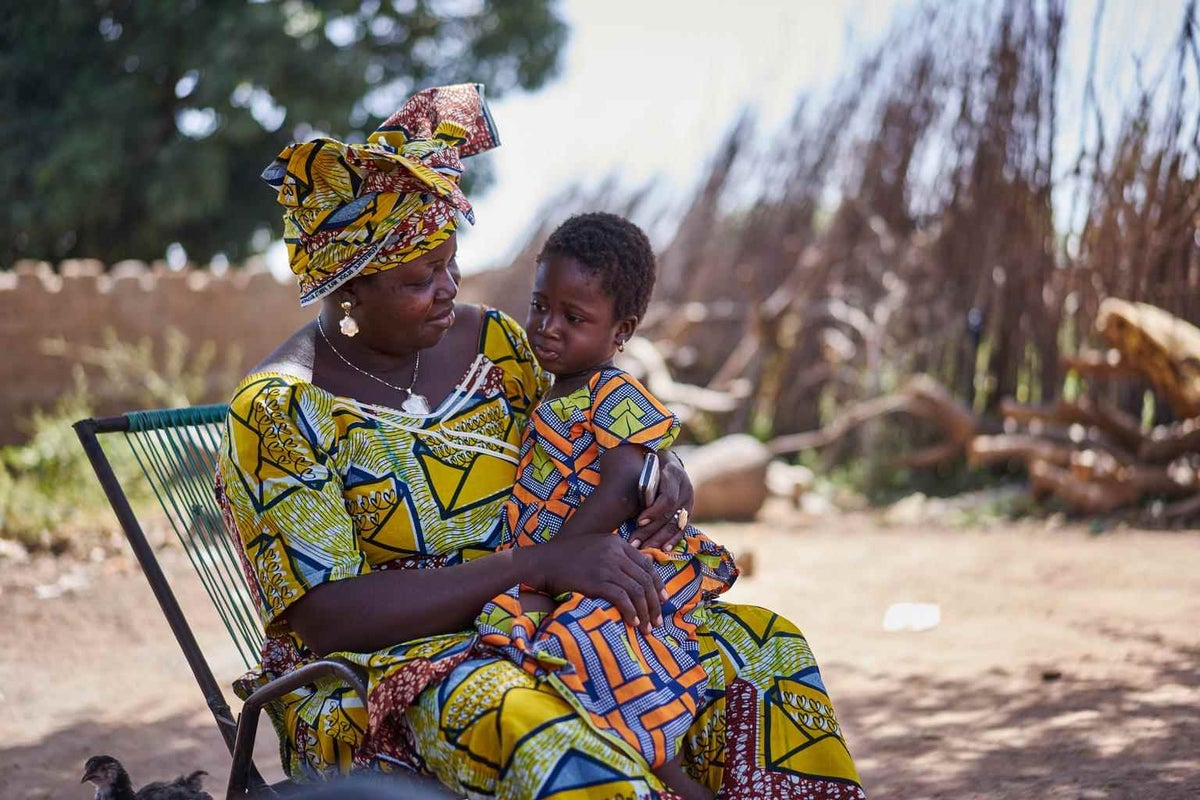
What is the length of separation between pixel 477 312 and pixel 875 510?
17.8 feet

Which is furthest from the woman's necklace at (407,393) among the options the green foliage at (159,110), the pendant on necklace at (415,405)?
the green foliage at (159,110)

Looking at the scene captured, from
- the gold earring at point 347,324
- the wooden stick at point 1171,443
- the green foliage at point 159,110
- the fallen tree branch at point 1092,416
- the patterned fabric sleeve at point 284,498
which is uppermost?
the green foliage at point 159,110

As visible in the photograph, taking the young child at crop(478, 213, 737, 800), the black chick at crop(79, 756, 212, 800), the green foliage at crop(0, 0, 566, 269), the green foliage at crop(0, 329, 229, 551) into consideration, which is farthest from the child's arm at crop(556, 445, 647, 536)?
the green foliage at crop(0, 0, 566, 269)

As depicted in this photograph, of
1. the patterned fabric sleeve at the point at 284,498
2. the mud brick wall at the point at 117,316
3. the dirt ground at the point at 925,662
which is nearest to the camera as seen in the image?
the patterned fabric sleeve at the point at 284,498

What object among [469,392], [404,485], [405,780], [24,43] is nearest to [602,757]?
[405,780]

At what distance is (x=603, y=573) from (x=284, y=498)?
0.56 m

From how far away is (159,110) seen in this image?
40.0 feet

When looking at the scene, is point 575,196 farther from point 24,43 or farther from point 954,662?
point 954,662

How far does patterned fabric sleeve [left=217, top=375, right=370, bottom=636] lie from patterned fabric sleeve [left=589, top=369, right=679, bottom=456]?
1.61ft

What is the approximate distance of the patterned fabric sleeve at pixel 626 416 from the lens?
7.17 feet

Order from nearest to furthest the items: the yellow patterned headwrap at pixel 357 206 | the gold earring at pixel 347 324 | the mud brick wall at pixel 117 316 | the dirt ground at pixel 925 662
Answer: the yellow patterned headwrap at pixel 357 206 → the gold earring at pixel 347 324 → the dirt ground at pixel 925 662 → the mud brick wall at pixel 117 316

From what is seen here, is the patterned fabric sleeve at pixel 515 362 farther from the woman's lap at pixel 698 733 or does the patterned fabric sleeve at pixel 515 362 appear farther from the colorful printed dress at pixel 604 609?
the woman's lap at pixel 698 733

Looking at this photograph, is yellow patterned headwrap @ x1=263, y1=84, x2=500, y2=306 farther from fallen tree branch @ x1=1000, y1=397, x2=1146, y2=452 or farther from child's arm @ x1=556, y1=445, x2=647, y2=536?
fallen tree branch @ x1=1000, y1=397, x2=1146, y2=452

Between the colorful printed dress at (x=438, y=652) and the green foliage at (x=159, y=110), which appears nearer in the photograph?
the colorful printed dress at (x=438, y=652)
